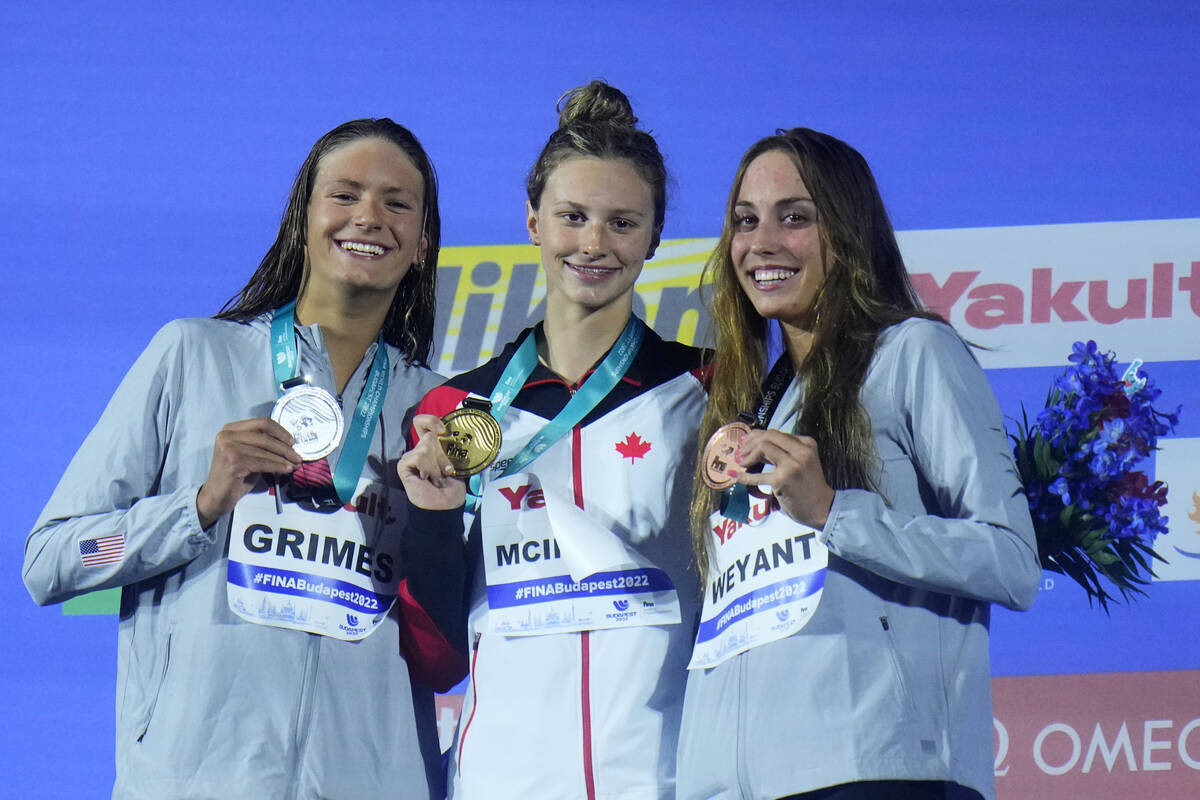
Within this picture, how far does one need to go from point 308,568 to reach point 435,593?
216mm

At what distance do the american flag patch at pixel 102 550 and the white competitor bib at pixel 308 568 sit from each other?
0.59 feet

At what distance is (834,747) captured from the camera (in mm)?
1834

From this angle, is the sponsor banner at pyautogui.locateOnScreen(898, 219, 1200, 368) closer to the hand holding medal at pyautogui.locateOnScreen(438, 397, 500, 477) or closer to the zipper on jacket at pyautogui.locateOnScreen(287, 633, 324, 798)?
the hand holding medal at pyautogui.locateOnScreen(438, 397, 500, 477)

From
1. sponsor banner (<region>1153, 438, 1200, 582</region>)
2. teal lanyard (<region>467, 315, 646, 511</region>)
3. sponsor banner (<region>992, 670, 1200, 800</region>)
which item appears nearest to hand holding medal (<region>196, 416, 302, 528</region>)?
teal lanyard (<region>467, 315, 646, 511</region>)

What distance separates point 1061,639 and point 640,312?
4.23 feet

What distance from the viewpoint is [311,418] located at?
7.24 ft

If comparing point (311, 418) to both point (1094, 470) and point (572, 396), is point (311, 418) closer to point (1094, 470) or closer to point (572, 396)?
point (572, 396)

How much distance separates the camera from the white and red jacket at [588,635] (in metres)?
2.12

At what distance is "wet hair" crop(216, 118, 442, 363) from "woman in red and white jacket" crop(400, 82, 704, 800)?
21 cm

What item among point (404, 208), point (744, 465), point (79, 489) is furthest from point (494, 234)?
point (744, 465)

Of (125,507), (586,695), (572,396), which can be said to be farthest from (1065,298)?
(125,507)

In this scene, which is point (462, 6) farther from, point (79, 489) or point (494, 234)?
point (79, 489)

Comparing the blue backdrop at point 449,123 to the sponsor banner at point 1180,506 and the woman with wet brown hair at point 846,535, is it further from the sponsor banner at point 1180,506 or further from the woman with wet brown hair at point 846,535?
the woman with wet brown hair at point 846,535

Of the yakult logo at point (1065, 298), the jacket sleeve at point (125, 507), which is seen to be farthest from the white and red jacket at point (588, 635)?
the yakult logo at point (1065, 298)
